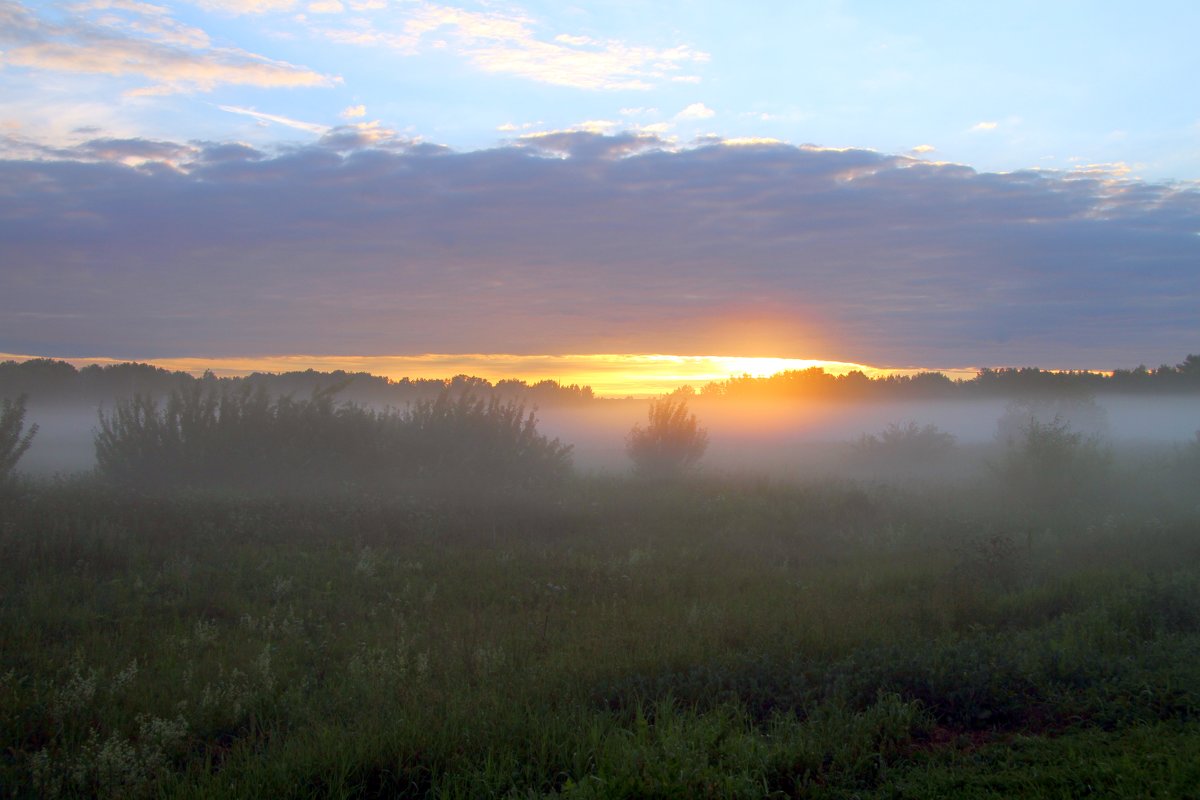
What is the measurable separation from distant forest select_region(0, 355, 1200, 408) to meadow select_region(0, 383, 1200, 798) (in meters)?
9.74

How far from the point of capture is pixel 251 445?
2200 cm

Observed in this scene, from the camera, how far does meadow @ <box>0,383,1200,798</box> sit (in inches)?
203

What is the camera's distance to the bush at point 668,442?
28.2 meters

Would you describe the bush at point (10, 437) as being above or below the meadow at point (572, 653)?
above

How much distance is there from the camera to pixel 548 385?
7888cm

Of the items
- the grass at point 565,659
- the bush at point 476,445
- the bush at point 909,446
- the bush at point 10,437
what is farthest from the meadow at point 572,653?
the bush at point 909,446

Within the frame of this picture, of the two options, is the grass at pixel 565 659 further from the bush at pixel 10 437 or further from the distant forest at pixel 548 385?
the distant forest at pixel 548 385

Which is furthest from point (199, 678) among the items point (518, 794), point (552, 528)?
point (552, 528)

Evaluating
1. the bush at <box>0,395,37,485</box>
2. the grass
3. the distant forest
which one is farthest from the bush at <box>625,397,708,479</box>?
the bush at <box>0,395,37,485</box>

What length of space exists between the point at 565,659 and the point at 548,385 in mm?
71619

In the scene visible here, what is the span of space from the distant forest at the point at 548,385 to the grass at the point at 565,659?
11217mm

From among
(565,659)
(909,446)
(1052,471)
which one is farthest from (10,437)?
(909,446)

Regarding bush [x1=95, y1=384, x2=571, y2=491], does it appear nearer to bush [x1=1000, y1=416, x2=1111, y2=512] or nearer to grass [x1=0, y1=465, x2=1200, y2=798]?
grass [x1=0, y1=465, x2=1200, y2=798]

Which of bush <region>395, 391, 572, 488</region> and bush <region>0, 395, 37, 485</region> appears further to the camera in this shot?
bush <region>395, 391, 572, 488</region>
